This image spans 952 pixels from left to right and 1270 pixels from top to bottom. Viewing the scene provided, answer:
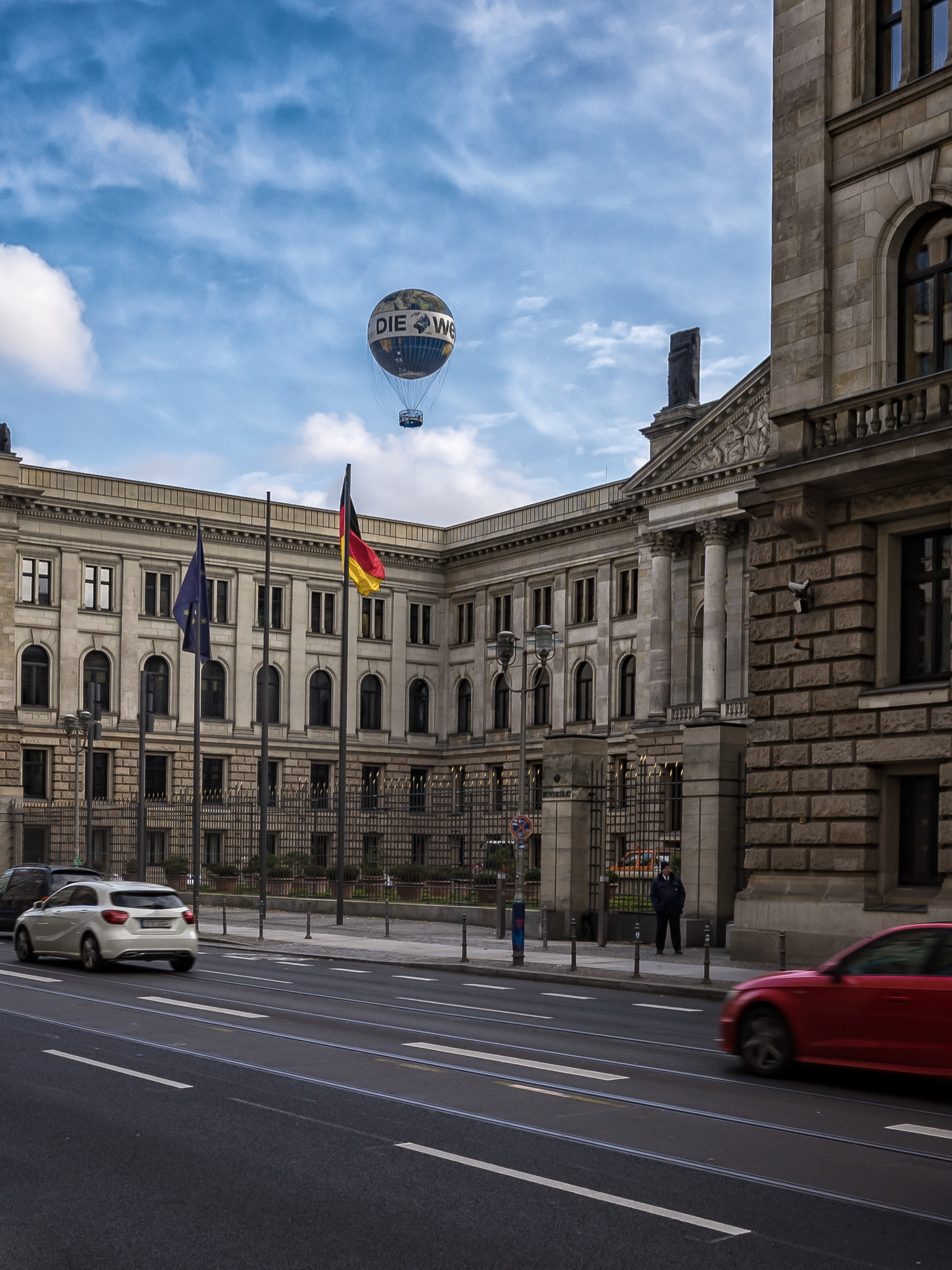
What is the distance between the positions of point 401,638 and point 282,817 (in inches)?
597

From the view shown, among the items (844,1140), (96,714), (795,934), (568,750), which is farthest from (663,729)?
(844,1140)

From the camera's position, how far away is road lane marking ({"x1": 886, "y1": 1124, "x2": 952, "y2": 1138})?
10.7 meters

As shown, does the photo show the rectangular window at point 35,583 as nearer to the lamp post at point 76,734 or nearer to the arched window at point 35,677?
the arched window at point 35,677

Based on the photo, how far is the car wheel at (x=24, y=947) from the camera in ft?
84.5

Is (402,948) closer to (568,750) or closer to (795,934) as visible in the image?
(568,750)

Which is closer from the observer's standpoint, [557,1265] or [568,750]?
[557,1265]

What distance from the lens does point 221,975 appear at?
957 inches

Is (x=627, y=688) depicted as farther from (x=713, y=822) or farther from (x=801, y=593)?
(x=801, y=593)

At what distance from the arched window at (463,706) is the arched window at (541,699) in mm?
6203

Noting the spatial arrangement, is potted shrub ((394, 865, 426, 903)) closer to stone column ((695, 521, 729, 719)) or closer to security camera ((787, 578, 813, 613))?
security camera ((787, 578, 813, 613))

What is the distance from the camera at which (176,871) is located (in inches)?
2232

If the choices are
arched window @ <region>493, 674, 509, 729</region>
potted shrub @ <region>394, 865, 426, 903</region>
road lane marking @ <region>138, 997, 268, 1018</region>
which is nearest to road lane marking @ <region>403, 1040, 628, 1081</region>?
road lane marking @ <region>138, 997, 268, 1018</region>

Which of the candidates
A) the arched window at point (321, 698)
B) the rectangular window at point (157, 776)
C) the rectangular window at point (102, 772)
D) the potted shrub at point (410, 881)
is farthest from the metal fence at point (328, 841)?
the arched window at point (321, 698)

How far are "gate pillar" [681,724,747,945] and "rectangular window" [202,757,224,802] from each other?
1883 inches
